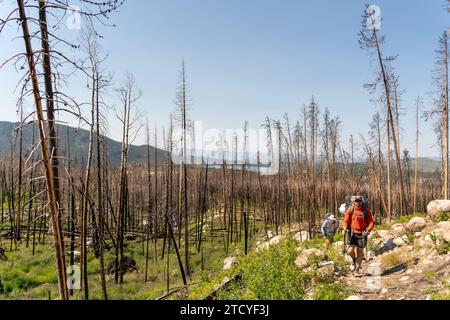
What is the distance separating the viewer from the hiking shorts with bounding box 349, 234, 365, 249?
7.30 metres

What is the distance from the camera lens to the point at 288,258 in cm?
885

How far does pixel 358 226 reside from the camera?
7.43 m

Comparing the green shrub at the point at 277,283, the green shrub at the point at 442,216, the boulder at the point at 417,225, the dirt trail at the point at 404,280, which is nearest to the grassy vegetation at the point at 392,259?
the dirt trail at the point at 404,280

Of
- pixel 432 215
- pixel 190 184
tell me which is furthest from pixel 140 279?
pixel 190 184

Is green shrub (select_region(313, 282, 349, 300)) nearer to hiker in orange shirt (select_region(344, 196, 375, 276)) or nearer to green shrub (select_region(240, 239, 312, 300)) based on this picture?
green shrub (select_region(240, 239, 312, 300))

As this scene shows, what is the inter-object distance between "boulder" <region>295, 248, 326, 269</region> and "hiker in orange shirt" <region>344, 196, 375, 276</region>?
1.56 m

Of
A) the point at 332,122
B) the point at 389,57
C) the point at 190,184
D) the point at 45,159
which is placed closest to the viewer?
the point at 45,159

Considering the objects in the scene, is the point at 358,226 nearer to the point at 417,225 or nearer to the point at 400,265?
the point at 400,265

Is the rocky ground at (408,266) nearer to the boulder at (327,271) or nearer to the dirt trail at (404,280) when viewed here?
the dirt trail at (404,280)

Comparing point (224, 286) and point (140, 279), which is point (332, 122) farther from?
point (224, 286)

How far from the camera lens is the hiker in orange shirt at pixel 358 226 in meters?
7.38

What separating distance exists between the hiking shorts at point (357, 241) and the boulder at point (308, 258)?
178cm
